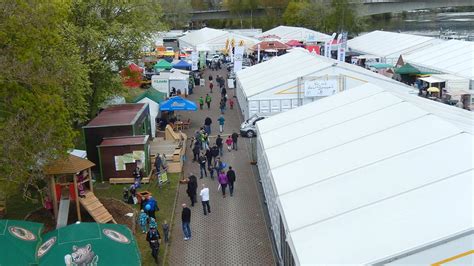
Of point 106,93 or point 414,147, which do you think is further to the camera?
point 106,93

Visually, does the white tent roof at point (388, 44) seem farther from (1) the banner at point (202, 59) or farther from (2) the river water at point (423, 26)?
(2) the river water at point (423, 26)

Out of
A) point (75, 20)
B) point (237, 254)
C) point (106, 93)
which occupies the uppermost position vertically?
point (75, 20)

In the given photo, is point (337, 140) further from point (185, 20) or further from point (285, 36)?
point (185, 20)

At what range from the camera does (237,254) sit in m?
13.3

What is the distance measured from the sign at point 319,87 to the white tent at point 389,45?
1986 centimetres

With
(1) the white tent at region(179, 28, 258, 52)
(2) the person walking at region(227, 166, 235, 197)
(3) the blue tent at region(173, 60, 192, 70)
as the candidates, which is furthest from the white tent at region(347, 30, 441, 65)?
(2) the person walking at region(227, 166, 235, 197)

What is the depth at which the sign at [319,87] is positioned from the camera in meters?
25.6

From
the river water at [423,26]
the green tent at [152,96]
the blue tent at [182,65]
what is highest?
the green tent at [152,96]

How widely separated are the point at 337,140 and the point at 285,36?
51506mm

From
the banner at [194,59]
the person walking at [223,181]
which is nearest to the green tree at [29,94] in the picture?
the person walking at [223,181]

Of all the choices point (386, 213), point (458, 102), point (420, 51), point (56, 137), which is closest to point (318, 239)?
point (386, 213)

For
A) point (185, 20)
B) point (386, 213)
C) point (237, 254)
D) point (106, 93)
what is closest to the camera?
point (386, 213)

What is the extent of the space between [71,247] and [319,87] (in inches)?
679

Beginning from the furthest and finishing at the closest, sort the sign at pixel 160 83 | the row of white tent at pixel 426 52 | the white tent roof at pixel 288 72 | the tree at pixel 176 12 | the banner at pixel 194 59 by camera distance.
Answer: the tree at pixel 176 12
the banner at pixel 194 59
the sign at pixel 160 83
the row of white tent at pixel 426 52
the white tent roof at pixel 288 72
